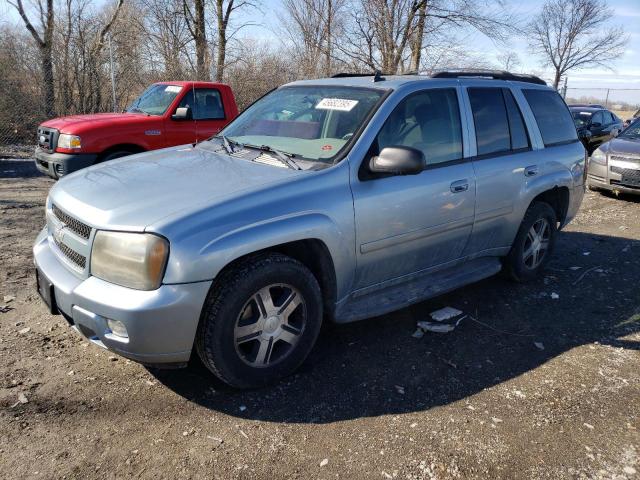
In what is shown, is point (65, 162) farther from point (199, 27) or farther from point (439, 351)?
point (199, 27)

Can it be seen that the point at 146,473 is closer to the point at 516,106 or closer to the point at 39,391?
the point at 39,391

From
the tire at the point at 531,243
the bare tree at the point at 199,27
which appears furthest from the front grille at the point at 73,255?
the bare tree at the point at 199,27

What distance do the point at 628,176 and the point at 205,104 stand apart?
24.0 ft

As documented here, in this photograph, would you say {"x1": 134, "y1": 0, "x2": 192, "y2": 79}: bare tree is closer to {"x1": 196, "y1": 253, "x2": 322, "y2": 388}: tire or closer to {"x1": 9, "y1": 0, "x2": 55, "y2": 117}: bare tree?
{"x1": 9, "y1": 0, "x2": 55, "y2": 117}: bare tree

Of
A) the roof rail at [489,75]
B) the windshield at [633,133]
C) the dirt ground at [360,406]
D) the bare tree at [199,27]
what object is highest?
the bare tree at [199,27]

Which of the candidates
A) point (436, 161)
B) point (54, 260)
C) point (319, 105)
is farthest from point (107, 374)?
point (436, 161)

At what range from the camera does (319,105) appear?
3.82 metres

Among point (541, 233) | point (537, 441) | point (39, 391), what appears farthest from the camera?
point (541, 233)

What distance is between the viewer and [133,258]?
2592 mm

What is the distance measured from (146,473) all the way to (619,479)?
226cm

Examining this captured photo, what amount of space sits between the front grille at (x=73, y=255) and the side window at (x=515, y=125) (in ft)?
11.4

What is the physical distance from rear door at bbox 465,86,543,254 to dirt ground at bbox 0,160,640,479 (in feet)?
2.24

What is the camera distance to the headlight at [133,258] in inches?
101

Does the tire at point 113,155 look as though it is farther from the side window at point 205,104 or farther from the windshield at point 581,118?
the windshield at point 581,118
